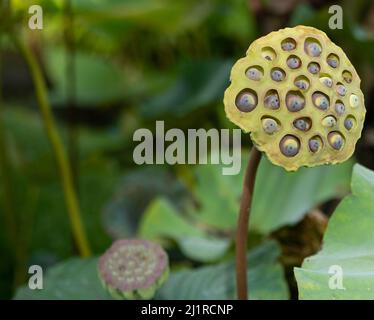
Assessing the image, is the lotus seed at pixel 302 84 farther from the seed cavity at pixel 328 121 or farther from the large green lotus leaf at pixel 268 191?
the large green lotus leaf at pixel 268 191

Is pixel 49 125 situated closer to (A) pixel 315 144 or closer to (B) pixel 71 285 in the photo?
(B) pixel 71 285

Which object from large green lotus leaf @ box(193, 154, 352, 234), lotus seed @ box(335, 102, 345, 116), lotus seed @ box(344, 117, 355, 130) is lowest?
lotus seed @ box(344, 117, 355, 130)

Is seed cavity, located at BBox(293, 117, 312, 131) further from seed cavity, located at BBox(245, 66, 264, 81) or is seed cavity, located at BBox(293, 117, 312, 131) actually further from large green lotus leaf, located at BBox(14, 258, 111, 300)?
large green lotus leaf, located at BBox(14, 258, 111, 300)

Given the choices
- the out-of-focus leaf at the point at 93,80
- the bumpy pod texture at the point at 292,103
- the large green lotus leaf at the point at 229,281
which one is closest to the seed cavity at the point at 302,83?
the bumpy pod texture at the point at 292,103

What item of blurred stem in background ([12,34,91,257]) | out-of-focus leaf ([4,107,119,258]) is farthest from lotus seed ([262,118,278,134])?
out-of-focus leaf ([4,107,119,258])

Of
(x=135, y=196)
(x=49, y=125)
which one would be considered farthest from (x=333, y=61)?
(x=135, y=196)

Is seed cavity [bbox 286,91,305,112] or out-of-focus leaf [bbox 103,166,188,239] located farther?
out-of-focus leaf [bbox 103,166,188,239]
